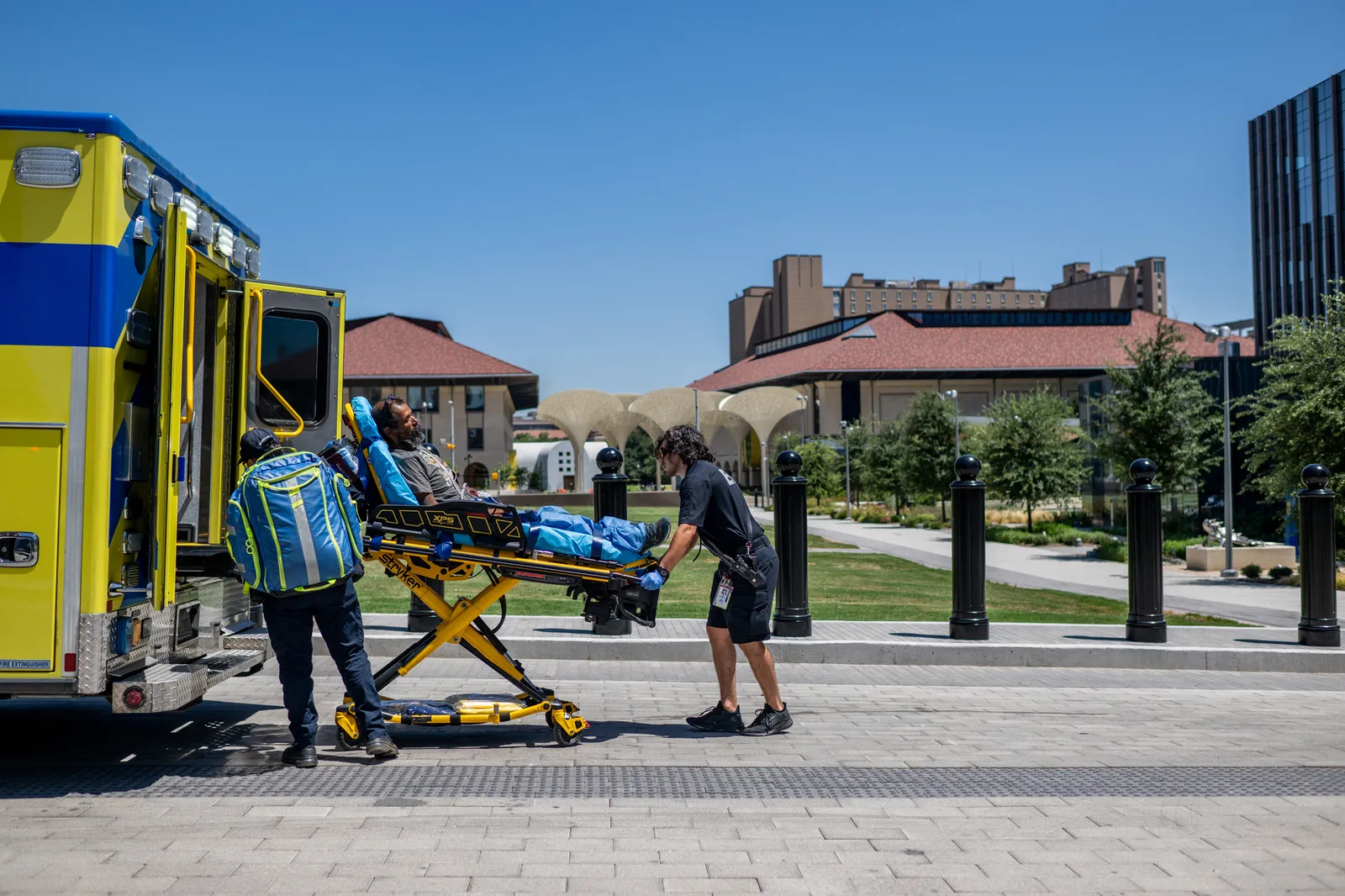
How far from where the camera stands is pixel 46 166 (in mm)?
5641

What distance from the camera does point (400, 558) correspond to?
266 inches

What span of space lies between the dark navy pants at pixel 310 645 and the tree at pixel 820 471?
2282 inches

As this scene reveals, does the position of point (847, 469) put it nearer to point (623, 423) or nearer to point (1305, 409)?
point (623, 423)

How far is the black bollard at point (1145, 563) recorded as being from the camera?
11.2 meters

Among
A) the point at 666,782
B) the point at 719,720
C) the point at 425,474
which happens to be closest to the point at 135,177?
the point at 425,474

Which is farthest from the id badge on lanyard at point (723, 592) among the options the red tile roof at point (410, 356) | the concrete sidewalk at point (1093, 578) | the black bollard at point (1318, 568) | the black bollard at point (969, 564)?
the red tile roof at point (410, 356)

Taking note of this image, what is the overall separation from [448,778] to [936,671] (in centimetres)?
540

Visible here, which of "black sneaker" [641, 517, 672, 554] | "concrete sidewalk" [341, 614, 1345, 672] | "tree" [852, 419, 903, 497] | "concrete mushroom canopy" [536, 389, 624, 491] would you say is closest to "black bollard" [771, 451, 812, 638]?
"concrete sidewalk" [341, 614, 1345, 672]

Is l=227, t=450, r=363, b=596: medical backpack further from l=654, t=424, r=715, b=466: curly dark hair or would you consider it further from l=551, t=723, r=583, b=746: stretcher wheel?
l=654, t=424, r=715, b=466: curly dark hair

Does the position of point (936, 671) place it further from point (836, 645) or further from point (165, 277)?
point (165, 277)

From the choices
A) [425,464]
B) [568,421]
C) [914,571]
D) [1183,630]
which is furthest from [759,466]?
[425,464]

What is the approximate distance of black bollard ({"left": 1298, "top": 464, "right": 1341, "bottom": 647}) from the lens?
11.4 metres

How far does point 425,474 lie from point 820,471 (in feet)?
191

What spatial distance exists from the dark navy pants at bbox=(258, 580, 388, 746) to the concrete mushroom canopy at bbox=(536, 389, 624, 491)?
7432 cm
